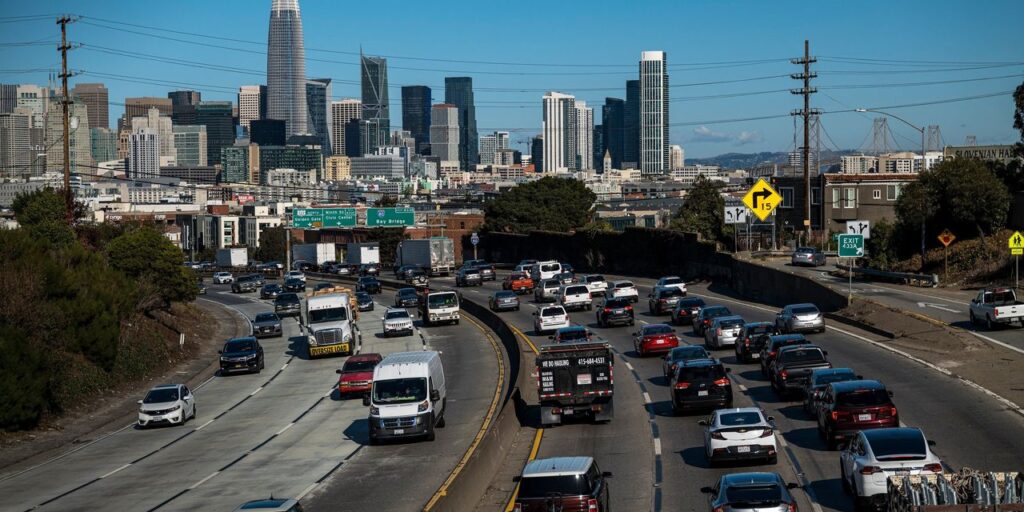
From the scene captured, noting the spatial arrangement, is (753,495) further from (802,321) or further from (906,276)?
(906,276)

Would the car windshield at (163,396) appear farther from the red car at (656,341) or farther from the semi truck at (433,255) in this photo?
the semi truck at (433,255)

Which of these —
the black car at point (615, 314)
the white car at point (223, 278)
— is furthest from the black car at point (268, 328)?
the white car at point (223, 278)

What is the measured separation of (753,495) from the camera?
19656mm

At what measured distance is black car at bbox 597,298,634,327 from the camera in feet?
194

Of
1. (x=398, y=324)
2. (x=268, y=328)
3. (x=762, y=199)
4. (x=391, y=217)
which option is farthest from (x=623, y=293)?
(x=391, y=217)

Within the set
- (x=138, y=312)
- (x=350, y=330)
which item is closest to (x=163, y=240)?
(x=138, y=312)

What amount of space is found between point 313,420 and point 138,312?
28458 mm

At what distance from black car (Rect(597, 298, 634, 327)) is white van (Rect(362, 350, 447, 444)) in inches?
949

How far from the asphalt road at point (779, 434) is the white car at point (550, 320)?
37.1ft

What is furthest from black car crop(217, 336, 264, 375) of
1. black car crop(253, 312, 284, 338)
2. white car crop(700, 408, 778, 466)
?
white car crop(700, 408, 778, 466)

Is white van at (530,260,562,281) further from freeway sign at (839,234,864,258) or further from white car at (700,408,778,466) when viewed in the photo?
white car at (700,408,778,466)

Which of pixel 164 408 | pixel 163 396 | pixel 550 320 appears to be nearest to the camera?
pixel 164 408

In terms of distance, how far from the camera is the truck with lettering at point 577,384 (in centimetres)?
3384

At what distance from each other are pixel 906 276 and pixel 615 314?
65.2 feet
